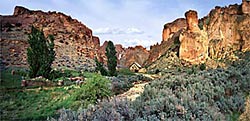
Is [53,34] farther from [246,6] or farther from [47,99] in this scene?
[246,6]

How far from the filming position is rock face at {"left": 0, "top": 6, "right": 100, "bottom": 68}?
149 ft

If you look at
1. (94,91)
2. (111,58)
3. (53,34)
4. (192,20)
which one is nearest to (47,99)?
(94,91)

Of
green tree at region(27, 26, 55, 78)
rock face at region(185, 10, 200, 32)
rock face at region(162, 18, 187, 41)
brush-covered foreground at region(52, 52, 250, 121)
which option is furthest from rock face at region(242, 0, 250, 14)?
brush-covered foreground at region(52, 52, 250, 121)

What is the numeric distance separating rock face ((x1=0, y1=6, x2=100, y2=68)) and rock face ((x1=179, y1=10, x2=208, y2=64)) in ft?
85.4

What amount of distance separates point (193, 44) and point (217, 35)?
10.8 metres

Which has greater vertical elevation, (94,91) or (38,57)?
(38,57)

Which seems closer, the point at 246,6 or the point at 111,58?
the point at 111,58

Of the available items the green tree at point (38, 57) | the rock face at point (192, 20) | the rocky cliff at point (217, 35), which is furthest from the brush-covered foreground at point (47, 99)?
the rock face at point (192, 20)

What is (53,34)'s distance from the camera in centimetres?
5572

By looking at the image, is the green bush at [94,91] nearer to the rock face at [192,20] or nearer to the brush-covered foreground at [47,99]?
the brush-covered foreground at [47,99]

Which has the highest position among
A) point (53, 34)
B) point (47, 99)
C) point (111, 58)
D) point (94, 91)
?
point (53, 34)

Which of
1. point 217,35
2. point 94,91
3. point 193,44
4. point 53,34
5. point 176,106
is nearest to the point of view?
point 176,106

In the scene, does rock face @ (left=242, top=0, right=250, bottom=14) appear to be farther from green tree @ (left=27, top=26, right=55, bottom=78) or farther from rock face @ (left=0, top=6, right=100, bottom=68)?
green tree @ (left=27, top=26, right=55, bottom=78)

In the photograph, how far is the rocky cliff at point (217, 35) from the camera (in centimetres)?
7450
